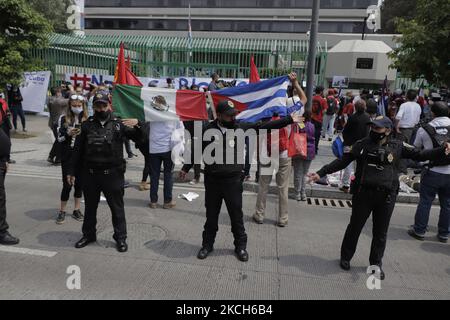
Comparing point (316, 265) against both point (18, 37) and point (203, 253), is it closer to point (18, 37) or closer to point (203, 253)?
point (203, 253)

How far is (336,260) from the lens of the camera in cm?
487

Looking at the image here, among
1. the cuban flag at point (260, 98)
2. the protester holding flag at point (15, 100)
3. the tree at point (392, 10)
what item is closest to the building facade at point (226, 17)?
the tree at point (392, 10)

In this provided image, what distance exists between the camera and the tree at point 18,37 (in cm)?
1094

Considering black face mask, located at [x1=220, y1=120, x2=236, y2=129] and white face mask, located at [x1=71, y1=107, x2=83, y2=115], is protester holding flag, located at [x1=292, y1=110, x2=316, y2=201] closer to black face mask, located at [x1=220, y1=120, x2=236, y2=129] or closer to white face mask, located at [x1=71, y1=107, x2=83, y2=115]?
black face mask, located at [x1=220, y1=120, x2=236, y2=129]

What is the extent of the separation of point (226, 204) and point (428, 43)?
24.1ft

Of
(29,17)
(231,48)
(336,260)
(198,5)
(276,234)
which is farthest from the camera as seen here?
(198,5)

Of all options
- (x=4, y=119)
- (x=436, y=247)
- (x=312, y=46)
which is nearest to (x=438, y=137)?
(x=436, y=247)

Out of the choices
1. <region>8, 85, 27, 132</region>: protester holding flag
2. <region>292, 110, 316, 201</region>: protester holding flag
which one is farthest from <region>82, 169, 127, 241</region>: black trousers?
<region>8, 85, 27, 132</region>: protester holding flag

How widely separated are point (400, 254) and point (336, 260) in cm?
95

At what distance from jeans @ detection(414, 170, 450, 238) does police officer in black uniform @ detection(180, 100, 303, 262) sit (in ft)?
7.40

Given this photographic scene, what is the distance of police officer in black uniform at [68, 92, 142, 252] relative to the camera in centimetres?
464
